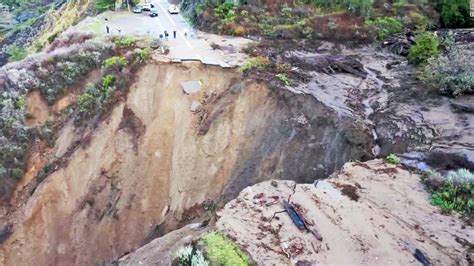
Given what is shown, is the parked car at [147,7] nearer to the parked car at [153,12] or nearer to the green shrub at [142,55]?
the parked car at [153,12]

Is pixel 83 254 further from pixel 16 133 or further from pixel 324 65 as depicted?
pixel 324 65

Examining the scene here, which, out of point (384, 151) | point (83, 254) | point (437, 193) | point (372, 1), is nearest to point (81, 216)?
point (83, 254)

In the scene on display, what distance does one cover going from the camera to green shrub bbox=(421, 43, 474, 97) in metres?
22.2

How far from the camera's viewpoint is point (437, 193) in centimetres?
1587

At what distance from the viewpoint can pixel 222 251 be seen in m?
13.5

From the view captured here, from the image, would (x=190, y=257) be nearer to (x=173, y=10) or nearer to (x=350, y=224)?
(x=350, y=224)

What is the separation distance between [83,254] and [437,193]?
14.8 metres

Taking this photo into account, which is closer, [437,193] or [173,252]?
[173,252]

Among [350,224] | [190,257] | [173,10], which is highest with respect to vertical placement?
[350,224]

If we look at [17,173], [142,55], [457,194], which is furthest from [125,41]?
[457,194]

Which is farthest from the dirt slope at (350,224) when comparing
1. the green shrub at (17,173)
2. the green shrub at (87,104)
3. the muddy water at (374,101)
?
the green shrub at (17,173)

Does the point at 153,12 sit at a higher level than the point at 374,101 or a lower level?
lower

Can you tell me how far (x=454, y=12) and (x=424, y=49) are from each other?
752cm

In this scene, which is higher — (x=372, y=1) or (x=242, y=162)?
(x=372, y=1)
